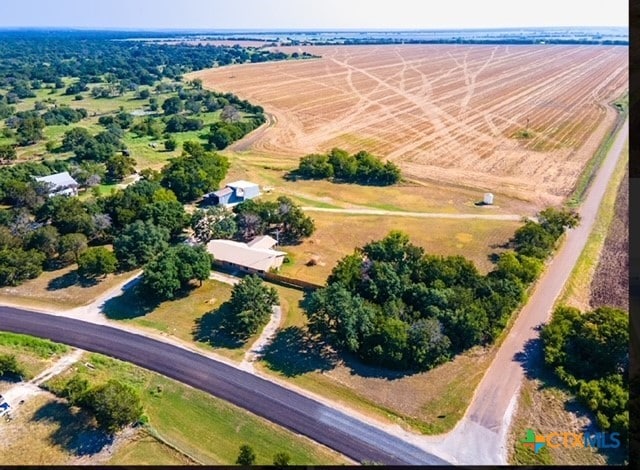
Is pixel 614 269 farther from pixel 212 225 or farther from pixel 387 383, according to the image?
pixel 212 225

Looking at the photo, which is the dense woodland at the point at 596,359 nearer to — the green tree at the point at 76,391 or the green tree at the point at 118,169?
the green tree at the point at 76,391

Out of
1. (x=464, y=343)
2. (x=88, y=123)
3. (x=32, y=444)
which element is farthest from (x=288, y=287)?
(x=88, y=123)

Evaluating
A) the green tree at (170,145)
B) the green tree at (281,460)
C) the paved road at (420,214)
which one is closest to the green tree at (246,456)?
the green tree at (281,460)

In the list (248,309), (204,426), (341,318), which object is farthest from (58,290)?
(341,318)

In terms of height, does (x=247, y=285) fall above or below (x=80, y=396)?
above

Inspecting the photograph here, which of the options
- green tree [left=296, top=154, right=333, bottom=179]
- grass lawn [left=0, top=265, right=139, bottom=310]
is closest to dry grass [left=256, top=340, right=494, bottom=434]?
grass lawn [left=0, top=265, right=139, bottom=310]

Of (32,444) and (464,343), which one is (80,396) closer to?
(32,444)

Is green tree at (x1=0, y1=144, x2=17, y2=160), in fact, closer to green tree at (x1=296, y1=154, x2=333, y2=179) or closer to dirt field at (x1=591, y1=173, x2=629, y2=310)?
green tree at (x1=296, y1=154, x2=333, y2=179)
